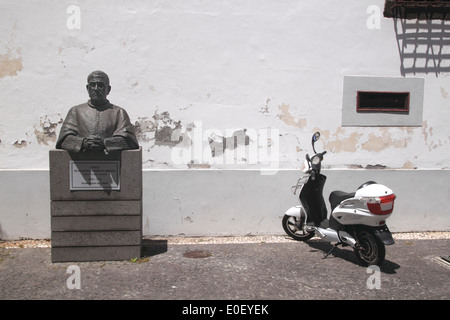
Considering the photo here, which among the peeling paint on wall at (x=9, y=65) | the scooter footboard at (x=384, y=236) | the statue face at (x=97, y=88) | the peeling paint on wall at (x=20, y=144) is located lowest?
the scooter footboard at (x=384, y=236)

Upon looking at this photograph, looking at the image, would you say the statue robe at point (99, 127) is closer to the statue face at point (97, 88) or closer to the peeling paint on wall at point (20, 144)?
the statue face at point (97, 88)

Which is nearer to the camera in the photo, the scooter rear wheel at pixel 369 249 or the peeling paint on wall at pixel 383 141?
the scooter rear wheel at pixel 369 249

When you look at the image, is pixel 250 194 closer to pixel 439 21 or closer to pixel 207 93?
pixel 207 93

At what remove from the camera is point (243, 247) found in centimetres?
608

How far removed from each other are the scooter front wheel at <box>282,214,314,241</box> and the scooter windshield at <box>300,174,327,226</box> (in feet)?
1.14

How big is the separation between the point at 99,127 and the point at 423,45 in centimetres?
551

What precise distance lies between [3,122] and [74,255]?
257cm

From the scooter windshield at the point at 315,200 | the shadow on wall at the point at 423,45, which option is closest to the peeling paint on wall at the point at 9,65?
the scooter windshield at the point at 315,200

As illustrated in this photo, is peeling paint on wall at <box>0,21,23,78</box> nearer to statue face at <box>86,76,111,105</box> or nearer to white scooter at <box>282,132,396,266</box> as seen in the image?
statue face at <box>86,76,111,105</box>

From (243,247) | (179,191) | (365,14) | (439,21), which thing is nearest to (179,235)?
(179,191)

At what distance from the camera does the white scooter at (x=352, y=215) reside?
493cm

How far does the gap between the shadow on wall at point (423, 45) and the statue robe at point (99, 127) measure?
4.79 m

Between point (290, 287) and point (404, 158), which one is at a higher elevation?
point (404, 158)

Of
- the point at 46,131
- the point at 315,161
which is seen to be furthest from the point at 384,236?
the point at 46,131
